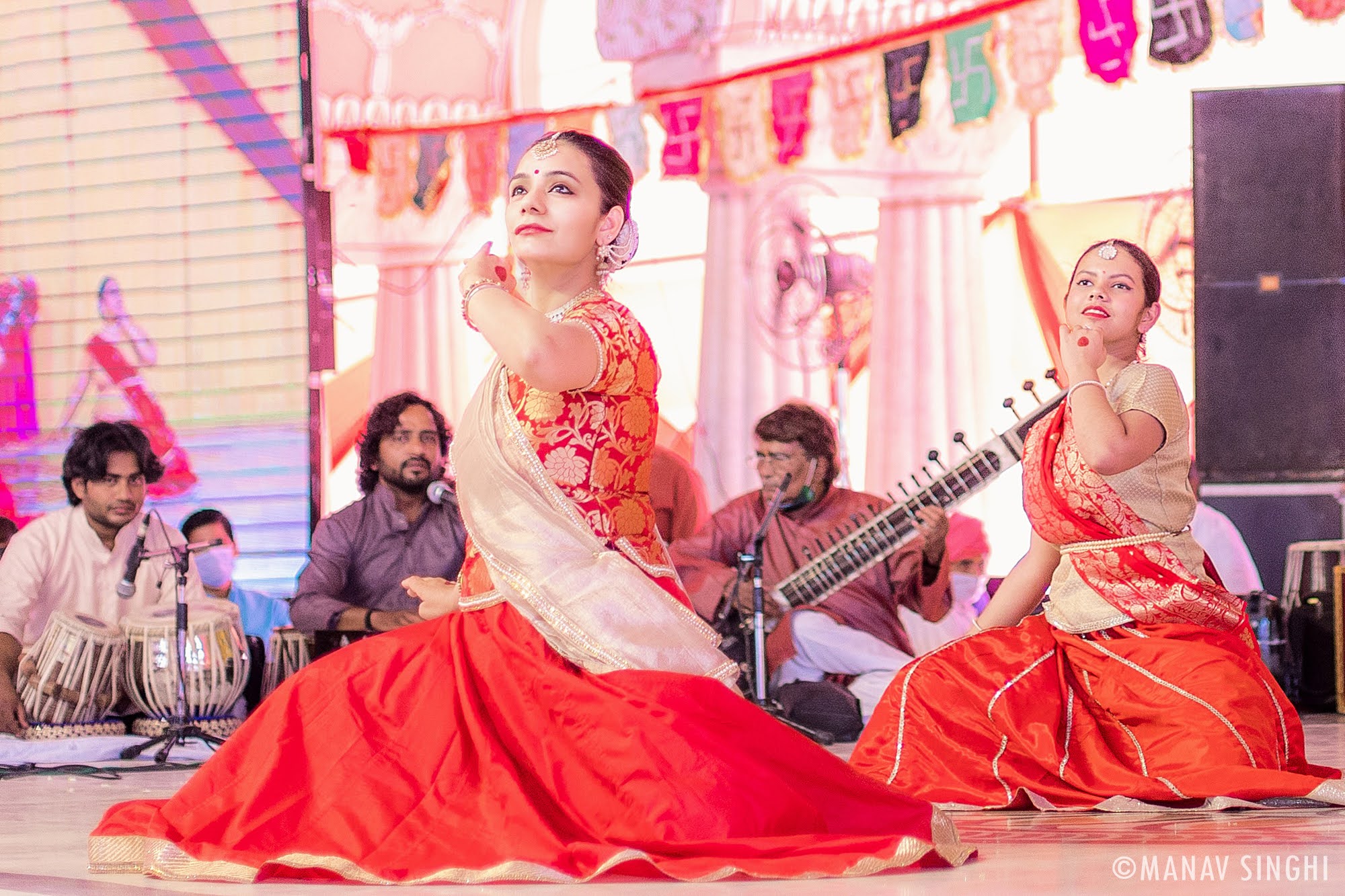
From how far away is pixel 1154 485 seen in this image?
11.2 feet

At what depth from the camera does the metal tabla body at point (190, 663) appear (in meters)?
5.24

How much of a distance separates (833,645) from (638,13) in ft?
10.3

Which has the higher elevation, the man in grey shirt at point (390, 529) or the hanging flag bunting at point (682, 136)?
the hanging flag bunting at point (682, 136)

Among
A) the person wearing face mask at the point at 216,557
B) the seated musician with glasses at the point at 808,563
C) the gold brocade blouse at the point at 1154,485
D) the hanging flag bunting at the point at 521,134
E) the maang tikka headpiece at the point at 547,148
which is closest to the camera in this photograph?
the maang tikka headpiece at the point at 547,148

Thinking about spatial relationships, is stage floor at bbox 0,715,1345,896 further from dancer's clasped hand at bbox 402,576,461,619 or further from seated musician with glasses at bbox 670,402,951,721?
seated musician with glasses at bbox 670,402,951,721

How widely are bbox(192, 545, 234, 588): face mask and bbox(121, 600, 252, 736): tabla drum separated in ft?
4.31

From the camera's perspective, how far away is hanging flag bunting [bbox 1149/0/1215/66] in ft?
21.4

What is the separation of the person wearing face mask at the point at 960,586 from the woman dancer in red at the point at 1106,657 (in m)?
2.96

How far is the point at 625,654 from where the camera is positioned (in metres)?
2.45

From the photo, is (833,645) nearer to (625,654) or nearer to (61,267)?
(625,654)

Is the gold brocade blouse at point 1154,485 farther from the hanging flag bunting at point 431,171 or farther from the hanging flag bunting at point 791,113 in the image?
the hanging flag bunting at point 431,171

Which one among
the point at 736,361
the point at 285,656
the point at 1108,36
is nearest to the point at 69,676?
the point at 285,656

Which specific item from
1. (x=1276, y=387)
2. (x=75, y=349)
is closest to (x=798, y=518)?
(x=1276, y=387)

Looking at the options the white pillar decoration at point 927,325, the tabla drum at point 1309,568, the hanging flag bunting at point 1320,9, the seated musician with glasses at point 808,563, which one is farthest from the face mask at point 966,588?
the hanging flag bunting at point 1320,9
